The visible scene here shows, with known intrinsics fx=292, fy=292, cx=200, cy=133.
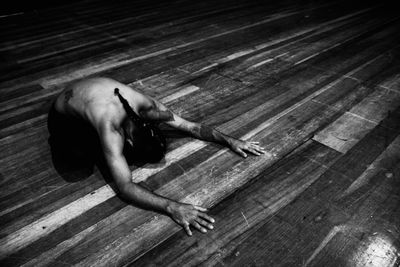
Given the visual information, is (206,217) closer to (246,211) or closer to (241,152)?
(246,211)

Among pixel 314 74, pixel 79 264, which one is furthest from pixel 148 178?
pixel 314 74

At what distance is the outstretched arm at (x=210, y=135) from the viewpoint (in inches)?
106

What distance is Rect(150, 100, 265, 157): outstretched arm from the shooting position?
8.83ft

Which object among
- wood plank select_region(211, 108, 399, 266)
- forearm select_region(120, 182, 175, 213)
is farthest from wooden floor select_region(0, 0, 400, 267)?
forearm select_region(120, 182, 175, 213)

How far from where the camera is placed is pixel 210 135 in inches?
110

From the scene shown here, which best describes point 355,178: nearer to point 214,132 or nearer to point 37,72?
point 214,132

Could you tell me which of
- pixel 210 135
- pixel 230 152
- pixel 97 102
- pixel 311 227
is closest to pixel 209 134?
pixel 210 135

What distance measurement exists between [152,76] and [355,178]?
2.76 m

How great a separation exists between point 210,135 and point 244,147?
1.12 feet

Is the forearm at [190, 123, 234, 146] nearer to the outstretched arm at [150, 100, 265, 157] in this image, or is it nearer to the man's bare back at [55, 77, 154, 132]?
the outstretched arm at [150, 100, 265, 157]

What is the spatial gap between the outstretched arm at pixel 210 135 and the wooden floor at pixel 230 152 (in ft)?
0.25

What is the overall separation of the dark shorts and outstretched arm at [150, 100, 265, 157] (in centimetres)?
66

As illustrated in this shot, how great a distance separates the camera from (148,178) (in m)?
2.48

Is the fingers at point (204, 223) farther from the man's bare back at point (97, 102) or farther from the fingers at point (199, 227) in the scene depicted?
the man's bare back at point (97, 102)
